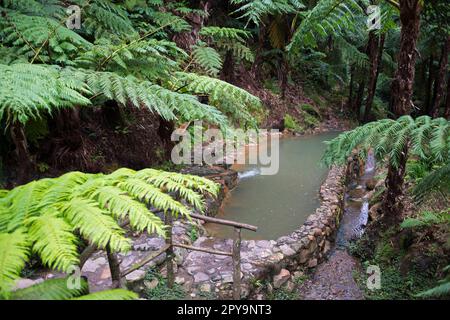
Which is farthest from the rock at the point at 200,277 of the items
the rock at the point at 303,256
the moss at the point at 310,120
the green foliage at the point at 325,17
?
the moss at the point at 310,120

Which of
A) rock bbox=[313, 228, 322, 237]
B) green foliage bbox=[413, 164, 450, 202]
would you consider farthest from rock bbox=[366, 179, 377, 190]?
green foliage bbox=[413, 164, 450, 202]

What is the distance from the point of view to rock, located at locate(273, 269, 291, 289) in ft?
11.6

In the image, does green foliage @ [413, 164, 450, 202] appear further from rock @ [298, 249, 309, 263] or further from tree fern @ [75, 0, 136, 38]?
tree fern @ [75, 0, 136, 38]

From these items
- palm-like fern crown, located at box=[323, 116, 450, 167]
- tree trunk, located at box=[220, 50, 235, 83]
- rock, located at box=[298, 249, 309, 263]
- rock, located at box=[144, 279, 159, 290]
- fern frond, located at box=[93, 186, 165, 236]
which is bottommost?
rock, located at box=[298, 249, 309, 263]

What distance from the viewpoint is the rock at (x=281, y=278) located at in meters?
3.54

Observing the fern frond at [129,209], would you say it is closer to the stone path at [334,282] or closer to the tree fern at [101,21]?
the stone path at [334,282]

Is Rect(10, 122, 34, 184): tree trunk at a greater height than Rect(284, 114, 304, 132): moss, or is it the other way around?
Rect(284, 114, 304, 132): moss

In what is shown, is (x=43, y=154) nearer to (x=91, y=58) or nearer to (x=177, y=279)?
(x=91, y=58)

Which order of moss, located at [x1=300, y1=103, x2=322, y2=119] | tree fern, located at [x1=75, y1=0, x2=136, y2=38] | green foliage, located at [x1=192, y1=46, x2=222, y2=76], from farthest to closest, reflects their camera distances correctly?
moss, located at [x1=300, y1=103, x2=322, y2=119] → green foliage, located at [x1=192, y1=46, x2=222, y2=76] → tree fern, located at [x1=75, y1=0, x2=136, y2=38]

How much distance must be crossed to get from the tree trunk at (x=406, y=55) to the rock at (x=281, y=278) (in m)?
2.03

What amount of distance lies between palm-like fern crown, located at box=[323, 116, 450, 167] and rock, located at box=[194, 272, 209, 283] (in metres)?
1.53

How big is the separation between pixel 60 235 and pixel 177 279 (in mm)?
2135

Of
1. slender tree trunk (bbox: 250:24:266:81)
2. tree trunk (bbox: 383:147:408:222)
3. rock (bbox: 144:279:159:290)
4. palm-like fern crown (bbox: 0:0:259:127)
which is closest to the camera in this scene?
palm-like fern crown (bbox: 0:0:259:127)
